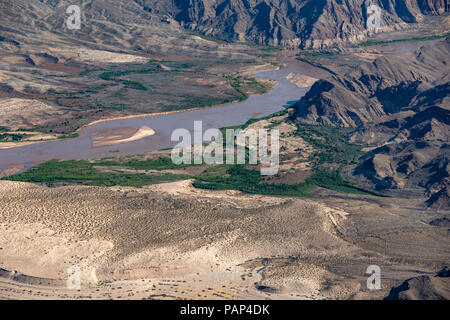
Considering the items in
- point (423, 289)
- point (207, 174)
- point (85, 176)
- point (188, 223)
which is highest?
point (207, 174)

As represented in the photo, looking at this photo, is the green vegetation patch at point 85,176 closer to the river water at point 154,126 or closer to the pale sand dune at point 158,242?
the pale sand dune at point 158,242

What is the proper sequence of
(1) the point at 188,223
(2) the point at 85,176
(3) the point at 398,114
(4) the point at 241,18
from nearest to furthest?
(1) the point at 188,223, (2) the point at 85,176, (3) the point at 398,114, (4) the point at 241,18

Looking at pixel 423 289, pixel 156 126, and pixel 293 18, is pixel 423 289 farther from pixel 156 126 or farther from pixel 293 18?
pixel 293 18

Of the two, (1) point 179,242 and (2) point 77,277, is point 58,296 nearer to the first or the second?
(2) point 77,277

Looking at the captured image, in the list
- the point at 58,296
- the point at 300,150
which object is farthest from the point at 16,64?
the point at 58,296

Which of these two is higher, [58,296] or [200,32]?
[200,32]

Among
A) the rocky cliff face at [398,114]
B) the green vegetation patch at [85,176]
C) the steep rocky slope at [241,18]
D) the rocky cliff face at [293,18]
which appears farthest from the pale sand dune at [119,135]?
the rocky cliff face at [293,18]

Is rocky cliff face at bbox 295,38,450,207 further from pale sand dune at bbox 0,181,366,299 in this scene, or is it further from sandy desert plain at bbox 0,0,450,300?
pale sand dune at bbox 0,181,366,299

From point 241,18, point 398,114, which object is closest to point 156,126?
point 398,114
